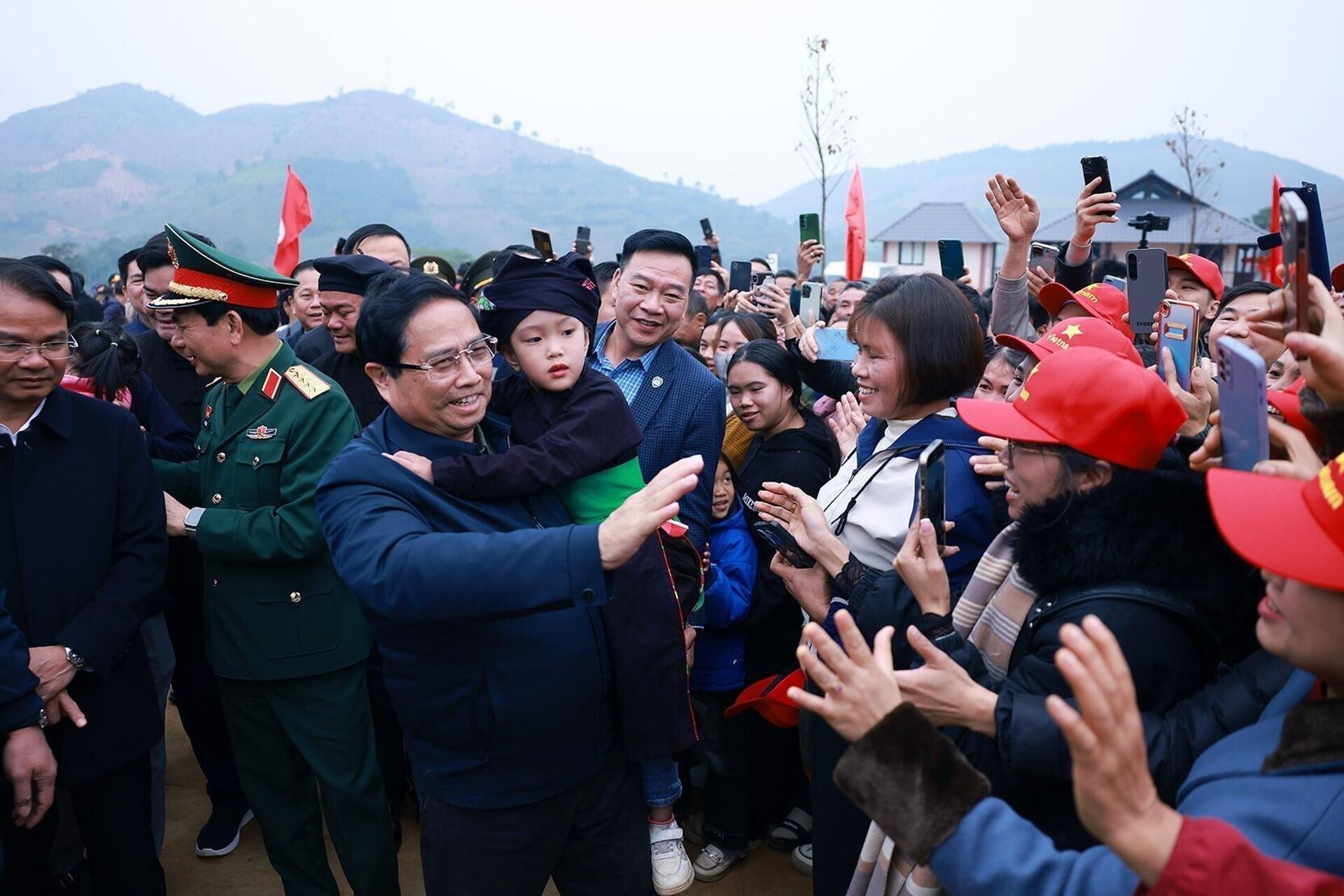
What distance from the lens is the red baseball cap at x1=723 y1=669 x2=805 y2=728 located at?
9.78 feet

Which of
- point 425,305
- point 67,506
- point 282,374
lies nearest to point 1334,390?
point 425,305

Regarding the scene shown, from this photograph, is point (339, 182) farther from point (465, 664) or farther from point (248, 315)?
point (465, 664)

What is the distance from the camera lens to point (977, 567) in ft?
6.83

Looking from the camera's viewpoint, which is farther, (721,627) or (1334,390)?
(721,627)

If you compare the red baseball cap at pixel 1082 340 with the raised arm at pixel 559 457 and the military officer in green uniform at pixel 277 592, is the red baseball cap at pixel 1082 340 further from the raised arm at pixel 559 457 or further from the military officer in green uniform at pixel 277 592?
the military officer in green uniform at pixel 277 592

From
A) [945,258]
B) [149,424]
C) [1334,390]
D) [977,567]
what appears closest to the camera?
[1334,390]

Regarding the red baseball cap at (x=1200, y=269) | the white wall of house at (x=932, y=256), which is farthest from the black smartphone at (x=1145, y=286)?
the white wall of house at (x=932, y=256)

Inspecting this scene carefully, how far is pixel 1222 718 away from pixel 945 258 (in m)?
3.76

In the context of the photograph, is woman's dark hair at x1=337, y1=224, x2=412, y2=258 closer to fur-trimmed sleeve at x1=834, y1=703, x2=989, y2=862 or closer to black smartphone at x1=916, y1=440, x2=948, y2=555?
black smartphone at x1=916, y1=440, x2=948, y2=555

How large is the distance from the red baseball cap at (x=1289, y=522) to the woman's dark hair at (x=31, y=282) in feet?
10.1

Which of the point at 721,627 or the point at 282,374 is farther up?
the point at 282,374

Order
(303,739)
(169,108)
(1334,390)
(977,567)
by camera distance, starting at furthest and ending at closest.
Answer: (169,108)
(303,739)
(977,567)
(1334,390)

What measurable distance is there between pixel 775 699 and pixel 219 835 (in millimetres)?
2602

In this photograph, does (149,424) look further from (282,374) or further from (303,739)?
(303,739)
